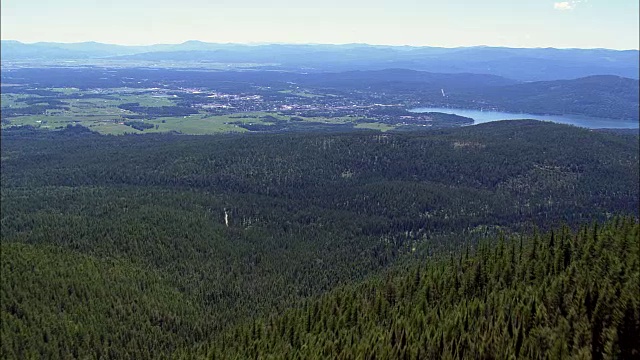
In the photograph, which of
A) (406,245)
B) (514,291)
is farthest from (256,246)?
(514,291)

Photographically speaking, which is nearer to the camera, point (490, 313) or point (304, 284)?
point (490, 313)

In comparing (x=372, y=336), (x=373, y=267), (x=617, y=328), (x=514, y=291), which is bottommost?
(x=373, y=267)

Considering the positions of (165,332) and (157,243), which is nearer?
(165,332)

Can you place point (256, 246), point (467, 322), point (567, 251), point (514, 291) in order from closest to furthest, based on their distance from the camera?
point (467, 322) < point (514, 291) < point (567, 251) < point (256, 246)

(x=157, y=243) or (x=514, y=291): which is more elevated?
(x=514, y=291)

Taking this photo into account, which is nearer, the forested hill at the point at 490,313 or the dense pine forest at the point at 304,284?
the forested hill at the point at 490,313

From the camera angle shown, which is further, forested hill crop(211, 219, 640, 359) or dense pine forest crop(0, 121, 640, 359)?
dense pine forest crop(0, 121, 640, 359)

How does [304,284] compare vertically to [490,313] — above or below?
below

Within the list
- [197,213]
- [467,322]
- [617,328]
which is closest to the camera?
[617,328]

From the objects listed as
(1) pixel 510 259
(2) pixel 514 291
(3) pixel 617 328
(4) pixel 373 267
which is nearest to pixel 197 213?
(4) pixel 373 267

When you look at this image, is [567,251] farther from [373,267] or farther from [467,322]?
[373,267]
